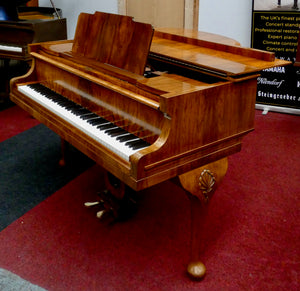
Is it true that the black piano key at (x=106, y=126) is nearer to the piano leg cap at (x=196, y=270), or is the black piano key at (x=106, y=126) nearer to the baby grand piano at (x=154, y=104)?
the baby grand piano at (x=154, y=104)

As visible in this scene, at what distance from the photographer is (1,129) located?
4090 mm

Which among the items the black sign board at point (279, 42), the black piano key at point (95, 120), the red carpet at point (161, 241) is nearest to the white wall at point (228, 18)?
the black sign board at point (279, 42)

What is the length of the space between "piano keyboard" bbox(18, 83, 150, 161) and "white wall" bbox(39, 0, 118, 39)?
3.42 meters

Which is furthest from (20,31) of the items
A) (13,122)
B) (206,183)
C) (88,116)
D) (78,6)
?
(206,183)

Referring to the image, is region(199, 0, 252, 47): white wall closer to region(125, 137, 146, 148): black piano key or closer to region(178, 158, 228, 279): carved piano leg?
region(178, 158, 228, 279): carved piano leg

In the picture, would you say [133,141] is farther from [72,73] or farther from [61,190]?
[61,190]

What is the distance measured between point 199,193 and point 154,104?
506 millimetres

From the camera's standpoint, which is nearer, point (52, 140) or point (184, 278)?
point (184, 278)

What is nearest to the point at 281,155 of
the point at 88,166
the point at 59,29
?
the point at 88,166

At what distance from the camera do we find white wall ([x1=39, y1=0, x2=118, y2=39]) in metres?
5.77

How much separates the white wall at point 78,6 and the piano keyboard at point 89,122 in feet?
11.2

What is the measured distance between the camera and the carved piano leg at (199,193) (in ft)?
6.14

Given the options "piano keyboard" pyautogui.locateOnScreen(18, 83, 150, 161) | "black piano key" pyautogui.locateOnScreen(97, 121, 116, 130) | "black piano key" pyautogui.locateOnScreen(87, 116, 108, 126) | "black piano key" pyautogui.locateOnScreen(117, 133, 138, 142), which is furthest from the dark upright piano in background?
"black piano key" pyautogui.locateOnScreen(117, 133, 138, 142)

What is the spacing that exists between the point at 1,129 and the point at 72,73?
2.09 m
